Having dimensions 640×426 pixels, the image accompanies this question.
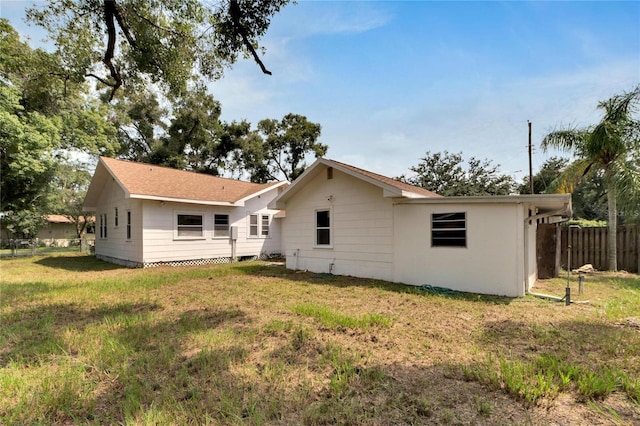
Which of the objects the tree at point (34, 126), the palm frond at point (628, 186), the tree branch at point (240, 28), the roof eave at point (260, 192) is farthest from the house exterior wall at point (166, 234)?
the palm frond at point (628, 186)

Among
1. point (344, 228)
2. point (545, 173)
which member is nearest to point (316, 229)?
point (344, 228)

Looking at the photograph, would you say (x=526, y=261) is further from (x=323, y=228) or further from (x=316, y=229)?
(x=316, y=229)

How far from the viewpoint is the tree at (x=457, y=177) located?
A: 29.9 m

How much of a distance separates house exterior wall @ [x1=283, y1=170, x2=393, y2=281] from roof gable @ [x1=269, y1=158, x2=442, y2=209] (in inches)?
10.6

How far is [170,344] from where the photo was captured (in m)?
4.44

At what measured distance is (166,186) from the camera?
44.6 ft

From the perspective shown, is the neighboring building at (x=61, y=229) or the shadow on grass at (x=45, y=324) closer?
the shadow on grass at (x=45, y=324)

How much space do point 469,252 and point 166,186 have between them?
1238 centimetres

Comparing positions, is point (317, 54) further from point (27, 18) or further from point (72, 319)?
point (72, 319)

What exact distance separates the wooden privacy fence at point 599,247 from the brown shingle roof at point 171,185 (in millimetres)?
14316

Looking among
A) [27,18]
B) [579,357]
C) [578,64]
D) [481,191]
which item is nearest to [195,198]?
[27,18]

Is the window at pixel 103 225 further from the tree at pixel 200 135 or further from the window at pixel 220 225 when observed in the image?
the tree at pixel 200 135

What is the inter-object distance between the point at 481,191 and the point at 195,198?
26.8 meters

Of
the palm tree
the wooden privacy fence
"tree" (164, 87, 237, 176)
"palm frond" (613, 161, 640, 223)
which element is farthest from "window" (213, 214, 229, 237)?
"palm frond" (613, 161, 640, 223)
